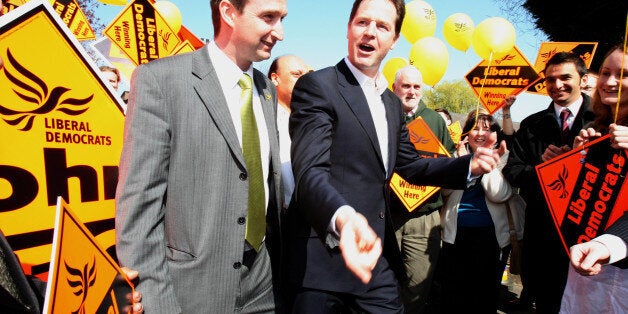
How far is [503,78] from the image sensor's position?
5883 mm

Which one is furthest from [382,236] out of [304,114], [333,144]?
[304,114]

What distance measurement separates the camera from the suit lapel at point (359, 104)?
205 centimetres

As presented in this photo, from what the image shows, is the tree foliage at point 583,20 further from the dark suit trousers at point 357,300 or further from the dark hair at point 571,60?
the dark suit trousers at point 357,300

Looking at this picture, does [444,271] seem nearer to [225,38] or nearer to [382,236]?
[382,236]

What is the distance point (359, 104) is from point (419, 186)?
2085 mm

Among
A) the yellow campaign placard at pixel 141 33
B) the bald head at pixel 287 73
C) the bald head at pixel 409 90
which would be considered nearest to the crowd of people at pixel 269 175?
the bald head at pixel 287 73

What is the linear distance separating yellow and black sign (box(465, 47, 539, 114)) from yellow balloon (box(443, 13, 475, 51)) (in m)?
2.81

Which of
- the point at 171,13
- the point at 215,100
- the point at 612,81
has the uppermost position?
the point at 171,13

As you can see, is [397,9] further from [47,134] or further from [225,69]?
[47,134]

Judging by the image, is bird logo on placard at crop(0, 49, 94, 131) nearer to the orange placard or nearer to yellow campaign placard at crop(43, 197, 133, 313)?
yellow campaign placard at crop(43, 197, 133, 313)

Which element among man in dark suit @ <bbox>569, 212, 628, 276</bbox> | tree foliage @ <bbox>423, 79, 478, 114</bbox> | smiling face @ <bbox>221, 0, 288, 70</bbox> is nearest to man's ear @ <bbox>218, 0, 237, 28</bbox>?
smiling face @ <bbox>221, 0, 288, 70</bbox>

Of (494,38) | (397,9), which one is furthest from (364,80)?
(494,38)

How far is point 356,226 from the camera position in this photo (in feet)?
4.46

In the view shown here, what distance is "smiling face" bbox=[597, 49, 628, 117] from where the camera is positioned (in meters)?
2.69
